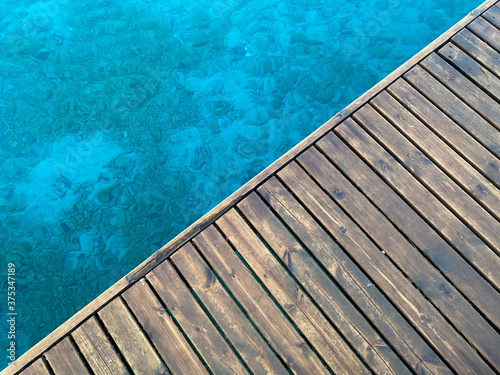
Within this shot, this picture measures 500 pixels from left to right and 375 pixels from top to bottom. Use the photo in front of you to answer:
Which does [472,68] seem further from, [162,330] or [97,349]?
[97,349]

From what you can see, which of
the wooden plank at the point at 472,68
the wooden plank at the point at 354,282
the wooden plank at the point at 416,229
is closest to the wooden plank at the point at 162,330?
the wooden plank at the point at 354,282

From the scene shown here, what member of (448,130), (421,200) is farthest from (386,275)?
(448,130)

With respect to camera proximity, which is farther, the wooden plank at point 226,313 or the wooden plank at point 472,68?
the wooden plank at point 472,68

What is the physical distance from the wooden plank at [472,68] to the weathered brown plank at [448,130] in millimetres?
224

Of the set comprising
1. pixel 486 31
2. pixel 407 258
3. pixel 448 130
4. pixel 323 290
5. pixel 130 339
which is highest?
pixel 486 31

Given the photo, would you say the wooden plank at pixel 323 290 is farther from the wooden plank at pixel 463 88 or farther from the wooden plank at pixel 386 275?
the wooden plank at pixel 463 88

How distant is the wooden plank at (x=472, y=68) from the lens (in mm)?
2686

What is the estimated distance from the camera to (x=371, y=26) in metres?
4.10

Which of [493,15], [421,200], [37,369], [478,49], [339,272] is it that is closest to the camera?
[37,369]

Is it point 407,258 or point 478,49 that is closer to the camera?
point 407,258

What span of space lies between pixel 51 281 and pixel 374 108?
99.7 inches

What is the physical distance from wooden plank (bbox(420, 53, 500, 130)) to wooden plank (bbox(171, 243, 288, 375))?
71.1 inches

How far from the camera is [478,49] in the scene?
2.80 metres

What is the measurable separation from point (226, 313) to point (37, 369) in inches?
37.3
